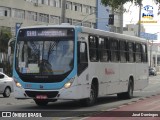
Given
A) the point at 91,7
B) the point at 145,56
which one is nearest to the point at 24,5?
the point at 91,7

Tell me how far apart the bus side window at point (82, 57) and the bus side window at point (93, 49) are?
55cm

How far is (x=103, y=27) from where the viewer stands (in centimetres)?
9769

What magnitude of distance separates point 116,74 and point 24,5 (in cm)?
5581

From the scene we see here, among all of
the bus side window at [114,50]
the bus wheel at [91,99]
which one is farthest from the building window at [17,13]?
the bus wheel at [91,99]

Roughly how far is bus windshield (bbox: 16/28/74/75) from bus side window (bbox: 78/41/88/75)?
38 cm

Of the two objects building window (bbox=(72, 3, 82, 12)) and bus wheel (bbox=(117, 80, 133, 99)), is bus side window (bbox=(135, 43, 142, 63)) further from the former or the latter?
building window (bbox=(72, 3, 82, 12))

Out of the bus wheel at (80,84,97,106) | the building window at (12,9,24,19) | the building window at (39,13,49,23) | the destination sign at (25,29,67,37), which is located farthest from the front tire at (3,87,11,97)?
the building window at (39,13,49,23)

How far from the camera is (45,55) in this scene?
17734mm

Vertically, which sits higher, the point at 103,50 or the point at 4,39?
the point at 4,39

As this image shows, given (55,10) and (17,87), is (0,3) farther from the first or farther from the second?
(17,87)

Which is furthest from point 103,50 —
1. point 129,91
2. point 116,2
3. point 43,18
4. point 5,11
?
point 43,18

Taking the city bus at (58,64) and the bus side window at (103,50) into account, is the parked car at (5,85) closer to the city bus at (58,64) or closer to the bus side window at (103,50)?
the city bus at (58,64)

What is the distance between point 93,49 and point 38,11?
61628 millimetres

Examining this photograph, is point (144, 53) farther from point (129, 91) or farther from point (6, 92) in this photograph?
point (6, 92)
